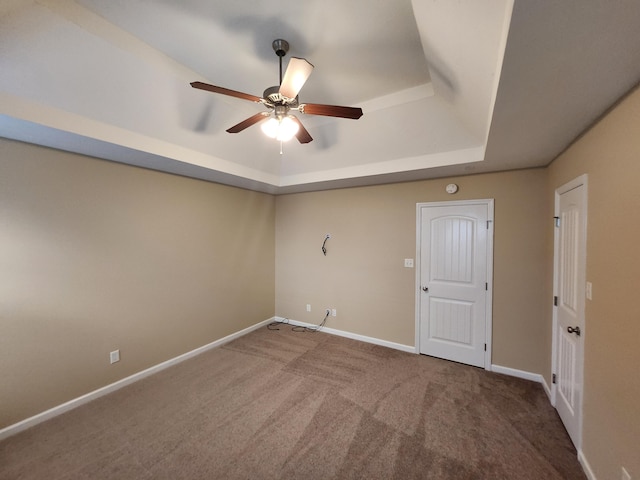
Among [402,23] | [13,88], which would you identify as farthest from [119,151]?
[402,23]

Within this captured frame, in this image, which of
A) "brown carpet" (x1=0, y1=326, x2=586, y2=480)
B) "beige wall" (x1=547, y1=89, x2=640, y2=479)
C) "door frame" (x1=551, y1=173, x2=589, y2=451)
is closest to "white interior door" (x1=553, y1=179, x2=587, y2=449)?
"door frame" (x1=551, y1=173, x2=589, y2=451)

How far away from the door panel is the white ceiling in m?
0.70

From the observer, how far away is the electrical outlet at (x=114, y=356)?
2533 millimetres

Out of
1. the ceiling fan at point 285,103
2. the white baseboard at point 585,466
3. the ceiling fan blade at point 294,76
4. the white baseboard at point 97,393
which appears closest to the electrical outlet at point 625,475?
the white baseboard at point 585,466

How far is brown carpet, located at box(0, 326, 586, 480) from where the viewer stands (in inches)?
67.0

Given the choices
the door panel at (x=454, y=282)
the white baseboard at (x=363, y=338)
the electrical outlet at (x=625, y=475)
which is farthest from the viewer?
the white baseboard at (x=363, y=338)

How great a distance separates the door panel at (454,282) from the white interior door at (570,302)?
72cm

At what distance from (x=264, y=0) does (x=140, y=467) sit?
3106mm

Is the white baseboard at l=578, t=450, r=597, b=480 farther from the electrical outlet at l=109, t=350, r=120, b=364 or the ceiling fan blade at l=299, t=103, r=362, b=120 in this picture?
the electrical outlet at l=109, t=350, r=120, b=364

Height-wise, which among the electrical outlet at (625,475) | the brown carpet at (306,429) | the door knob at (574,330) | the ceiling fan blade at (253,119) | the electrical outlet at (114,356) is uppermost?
the ceiling fan blade at (253,119)

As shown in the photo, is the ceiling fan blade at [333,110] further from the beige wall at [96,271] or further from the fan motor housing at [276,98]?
the beige wall at [96,271]

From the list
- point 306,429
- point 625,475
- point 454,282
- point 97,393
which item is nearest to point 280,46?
point 306,429

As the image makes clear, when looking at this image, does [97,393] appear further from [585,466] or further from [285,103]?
[585,466]

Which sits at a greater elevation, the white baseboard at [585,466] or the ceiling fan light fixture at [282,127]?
the ceiling fan light fixture at [282,127]
